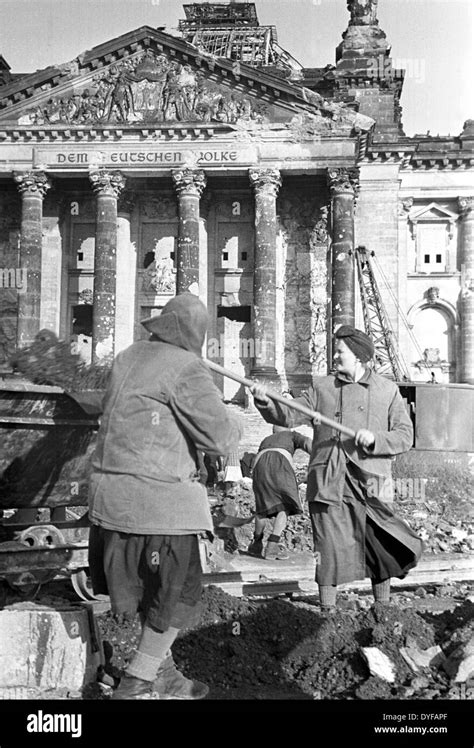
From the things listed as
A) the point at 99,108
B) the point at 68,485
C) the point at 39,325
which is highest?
the point at 99,108

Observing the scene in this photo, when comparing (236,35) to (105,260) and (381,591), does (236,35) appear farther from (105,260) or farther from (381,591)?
(381,591)

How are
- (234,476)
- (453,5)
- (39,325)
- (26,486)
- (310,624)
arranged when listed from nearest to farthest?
(310,624) → (26,486) → (453,5) → (234,476) → (39,325)

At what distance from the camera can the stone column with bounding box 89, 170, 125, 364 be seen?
28234 mm

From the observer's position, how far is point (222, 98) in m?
29.5

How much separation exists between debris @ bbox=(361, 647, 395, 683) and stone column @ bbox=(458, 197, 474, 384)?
89.8 ft

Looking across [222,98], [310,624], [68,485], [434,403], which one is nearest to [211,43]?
[222,98]

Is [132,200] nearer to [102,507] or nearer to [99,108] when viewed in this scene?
[99,108]

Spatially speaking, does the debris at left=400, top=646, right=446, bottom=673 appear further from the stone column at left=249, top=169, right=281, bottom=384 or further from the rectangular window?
the rectangular window

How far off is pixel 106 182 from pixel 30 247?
3.54 m

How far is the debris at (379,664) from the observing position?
4664mm

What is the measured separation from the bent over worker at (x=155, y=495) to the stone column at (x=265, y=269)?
23744 mm

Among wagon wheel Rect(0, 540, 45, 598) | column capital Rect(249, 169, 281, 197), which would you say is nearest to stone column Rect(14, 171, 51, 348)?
column capital Rect(249, 169, 281, 197)

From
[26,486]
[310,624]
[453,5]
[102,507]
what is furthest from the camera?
[453,5]

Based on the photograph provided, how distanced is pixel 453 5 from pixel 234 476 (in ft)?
38.1
